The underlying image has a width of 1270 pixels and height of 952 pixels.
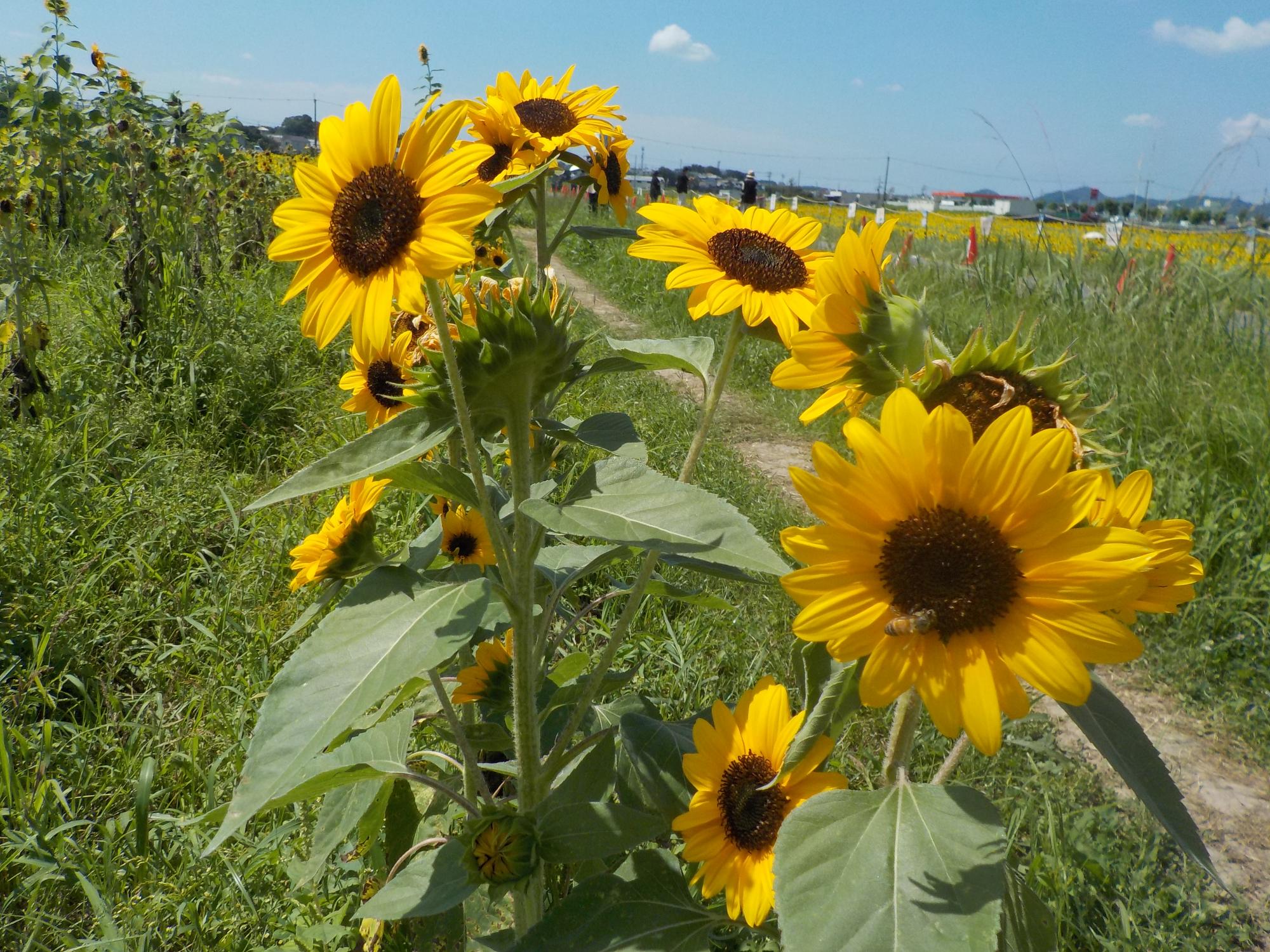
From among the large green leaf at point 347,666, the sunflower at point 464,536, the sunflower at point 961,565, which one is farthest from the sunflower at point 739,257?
the sunflower at point 464,536

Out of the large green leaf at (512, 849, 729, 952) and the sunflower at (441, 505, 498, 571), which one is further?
the sunflower at (441, 505, 498, 571)

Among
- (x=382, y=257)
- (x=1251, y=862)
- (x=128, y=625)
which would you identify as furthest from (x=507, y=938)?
(x=1251, y=862)

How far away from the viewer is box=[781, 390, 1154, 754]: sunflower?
0.65 m

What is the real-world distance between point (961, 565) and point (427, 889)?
2.49 ft

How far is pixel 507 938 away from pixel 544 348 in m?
0.80

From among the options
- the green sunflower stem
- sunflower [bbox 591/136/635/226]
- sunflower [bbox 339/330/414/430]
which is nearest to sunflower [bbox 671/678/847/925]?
the green sunflower stem

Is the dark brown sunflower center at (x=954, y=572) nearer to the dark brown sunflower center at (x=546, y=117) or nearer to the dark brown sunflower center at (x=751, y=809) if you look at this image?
the dark brown sunflower center at (x=751, y=809)

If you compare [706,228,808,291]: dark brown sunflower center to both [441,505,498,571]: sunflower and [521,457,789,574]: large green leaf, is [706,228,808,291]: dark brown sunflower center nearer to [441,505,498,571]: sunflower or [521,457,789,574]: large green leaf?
[521,457,789,574]: large green leaf

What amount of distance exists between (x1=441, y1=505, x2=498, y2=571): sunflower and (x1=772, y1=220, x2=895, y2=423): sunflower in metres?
0.73

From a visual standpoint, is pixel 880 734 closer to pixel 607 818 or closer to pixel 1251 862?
pixel 1251 862

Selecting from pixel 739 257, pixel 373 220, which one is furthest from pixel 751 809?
pixel 373 220

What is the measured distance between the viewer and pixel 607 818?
1010mm

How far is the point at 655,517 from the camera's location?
854 millimetres

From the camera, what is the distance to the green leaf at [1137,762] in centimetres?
70
